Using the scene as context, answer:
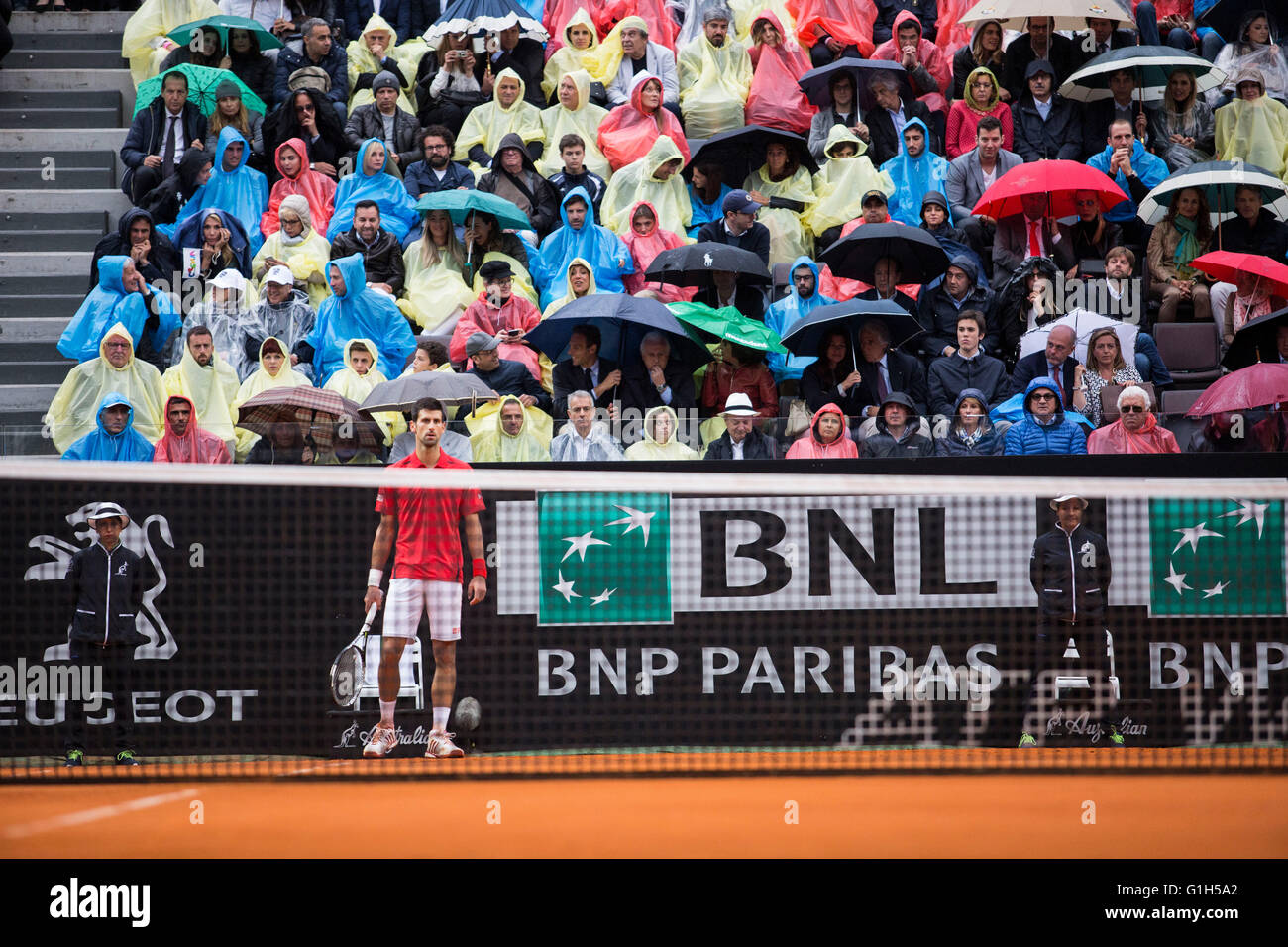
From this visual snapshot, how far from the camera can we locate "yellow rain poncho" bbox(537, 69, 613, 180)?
1534cm

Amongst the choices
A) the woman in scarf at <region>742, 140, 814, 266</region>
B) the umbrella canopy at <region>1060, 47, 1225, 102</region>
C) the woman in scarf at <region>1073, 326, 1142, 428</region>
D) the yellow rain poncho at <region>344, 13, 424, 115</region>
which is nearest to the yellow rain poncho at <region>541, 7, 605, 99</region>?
the yellow rain poncho at <region>344, 13, 424, 115</region>

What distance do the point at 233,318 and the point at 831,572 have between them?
580cm

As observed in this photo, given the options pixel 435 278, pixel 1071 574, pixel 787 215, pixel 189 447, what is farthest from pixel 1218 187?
pixel 189 447

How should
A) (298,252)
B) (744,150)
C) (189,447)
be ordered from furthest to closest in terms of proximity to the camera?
1. (744,150)
2. (298,252)
3. (189,447)

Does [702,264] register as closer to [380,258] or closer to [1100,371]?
[380,258]

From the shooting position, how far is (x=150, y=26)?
16.1 metres

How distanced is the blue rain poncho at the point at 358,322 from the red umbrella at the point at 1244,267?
6.78 m

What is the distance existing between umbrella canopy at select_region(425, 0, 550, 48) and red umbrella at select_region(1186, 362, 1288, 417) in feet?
26.5

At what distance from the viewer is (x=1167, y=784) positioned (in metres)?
9.48

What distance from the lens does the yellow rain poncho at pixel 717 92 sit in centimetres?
1573

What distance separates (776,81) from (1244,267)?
17.2 feet

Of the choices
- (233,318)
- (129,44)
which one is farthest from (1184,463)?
(129,44)

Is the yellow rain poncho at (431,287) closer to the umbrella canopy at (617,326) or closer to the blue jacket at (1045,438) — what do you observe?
the umbrella canopy at (617,326)

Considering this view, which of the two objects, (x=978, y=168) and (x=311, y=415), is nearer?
(x=311, y=415)
